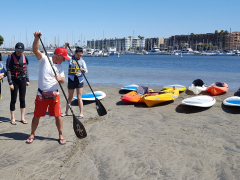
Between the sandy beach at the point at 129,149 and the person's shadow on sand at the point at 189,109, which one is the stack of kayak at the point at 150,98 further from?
the sandy beach at the point at 129,149

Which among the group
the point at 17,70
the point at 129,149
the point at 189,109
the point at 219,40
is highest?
the point at 219,40

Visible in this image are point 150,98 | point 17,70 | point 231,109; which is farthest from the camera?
point 150,98

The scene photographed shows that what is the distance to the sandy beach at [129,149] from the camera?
358cm

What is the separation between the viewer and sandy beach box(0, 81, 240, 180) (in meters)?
3.58

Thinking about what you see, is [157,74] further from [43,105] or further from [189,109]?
[43,105]

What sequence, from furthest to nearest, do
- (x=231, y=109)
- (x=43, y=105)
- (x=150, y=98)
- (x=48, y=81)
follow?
1. (x=150, y=98)
2. (x=231, y=109)
3. (x=43, y=105)
4. (x=48, y=81)

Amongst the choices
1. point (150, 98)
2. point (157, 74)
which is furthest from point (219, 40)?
point (150, 98)

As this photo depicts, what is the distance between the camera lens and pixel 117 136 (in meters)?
5.20

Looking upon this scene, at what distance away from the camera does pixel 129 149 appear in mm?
4461

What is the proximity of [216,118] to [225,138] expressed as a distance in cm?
170

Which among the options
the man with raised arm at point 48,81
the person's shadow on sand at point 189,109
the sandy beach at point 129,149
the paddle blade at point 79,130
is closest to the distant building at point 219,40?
the person's shadow on sand at point 189,109

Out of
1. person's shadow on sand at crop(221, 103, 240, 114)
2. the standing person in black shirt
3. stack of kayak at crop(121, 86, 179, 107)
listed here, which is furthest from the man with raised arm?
person's shadow on sand at crop(221, 103, 240, 114)

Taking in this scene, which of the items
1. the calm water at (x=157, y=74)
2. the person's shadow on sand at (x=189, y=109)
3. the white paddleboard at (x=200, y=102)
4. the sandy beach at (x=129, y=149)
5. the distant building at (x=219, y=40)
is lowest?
the sandy beach at (x=129, y=149)

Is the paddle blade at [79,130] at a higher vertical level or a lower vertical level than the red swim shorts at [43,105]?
lower
